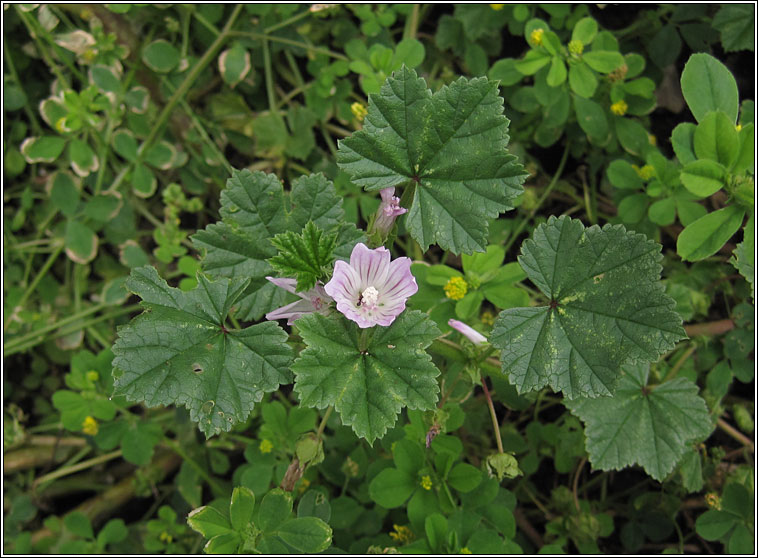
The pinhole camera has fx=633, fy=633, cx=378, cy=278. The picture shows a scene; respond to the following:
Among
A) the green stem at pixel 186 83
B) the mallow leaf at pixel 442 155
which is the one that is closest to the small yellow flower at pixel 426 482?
the mallow leaf at pixel 442 155

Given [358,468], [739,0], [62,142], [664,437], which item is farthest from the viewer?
[62,142]

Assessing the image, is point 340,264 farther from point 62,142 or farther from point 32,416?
point 32,416

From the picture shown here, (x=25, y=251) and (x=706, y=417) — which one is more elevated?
(x=706, y=417)

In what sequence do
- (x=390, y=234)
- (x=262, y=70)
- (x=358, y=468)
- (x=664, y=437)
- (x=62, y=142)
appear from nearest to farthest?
1. (x=390, y=234)
2. (x=664, y=437)
3. (x=358, y=468)
4. (x=62, y=142)
5. (x=262, y=70)

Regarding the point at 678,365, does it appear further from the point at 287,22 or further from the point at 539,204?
the point at 287,22

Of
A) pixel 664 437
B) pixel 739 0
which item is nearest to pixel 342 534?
pixel 664 437

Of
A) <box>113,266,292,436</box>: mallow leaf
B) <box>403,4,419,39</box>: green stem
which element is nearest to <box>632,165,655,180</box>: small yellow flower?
<box>403,4,419,39</box>: green stem
